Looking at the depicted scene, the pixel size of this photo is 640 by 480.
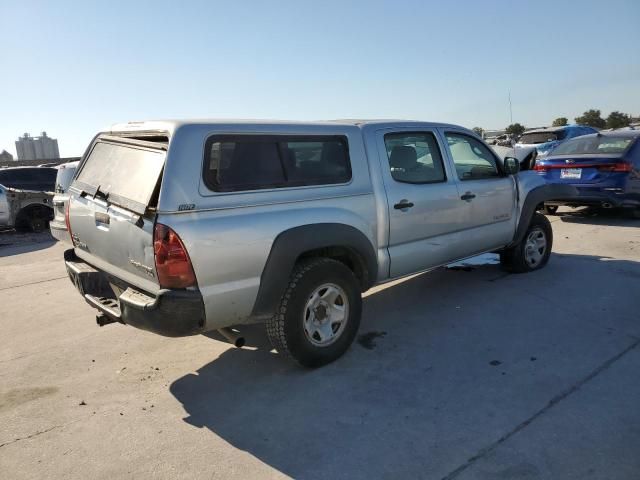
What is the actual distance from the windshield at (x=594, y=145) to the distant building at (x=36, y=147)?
66.8 meters

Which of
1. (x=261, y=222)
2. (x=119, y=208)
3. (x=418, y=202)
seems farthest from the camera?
(x=418, y=202)

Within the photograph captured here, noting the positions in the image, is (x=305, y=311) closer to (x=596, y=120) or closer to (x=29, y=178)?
(x=29, y=178)

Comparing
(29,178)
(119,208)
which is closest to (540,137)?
(119,208)

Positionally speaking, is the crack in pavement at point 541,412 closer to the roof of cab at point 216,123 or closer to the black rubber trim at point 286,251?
the black rubber trim at point 286,251

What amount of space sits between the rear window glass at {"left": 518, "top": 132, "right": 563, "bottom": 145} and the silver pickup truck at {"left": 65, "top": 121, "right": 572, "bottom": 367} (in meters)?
11.5

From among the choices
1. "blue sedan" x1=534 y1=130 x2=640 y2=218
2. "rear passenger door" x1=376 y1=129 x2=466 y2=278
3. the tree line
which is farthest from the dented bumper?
the tree line

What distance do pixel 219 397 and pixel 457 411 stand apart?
A: 1634 mm

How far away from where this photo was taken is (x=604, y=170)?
8.81 meters

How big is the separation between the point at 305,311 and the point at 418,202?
5.03ft

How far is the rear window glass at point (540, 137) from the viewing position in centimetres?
1508

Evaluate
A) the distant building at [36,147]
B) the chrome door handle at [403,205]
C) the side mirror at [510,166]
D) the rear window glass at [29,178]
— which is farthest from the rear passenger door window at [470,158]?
the distant building at [36,147]

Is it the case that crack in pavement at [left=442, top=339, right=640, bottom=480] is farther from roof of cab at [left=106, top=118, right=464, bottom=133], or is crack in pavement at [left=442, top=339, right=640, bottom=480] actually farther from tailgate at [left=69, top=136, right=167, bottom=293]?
roof of cab at [left=106, top=118, right=464, bottom=133]

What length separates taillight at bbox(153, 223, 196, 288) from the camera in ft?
10.4

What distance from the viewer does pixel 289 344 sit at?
3.77m
